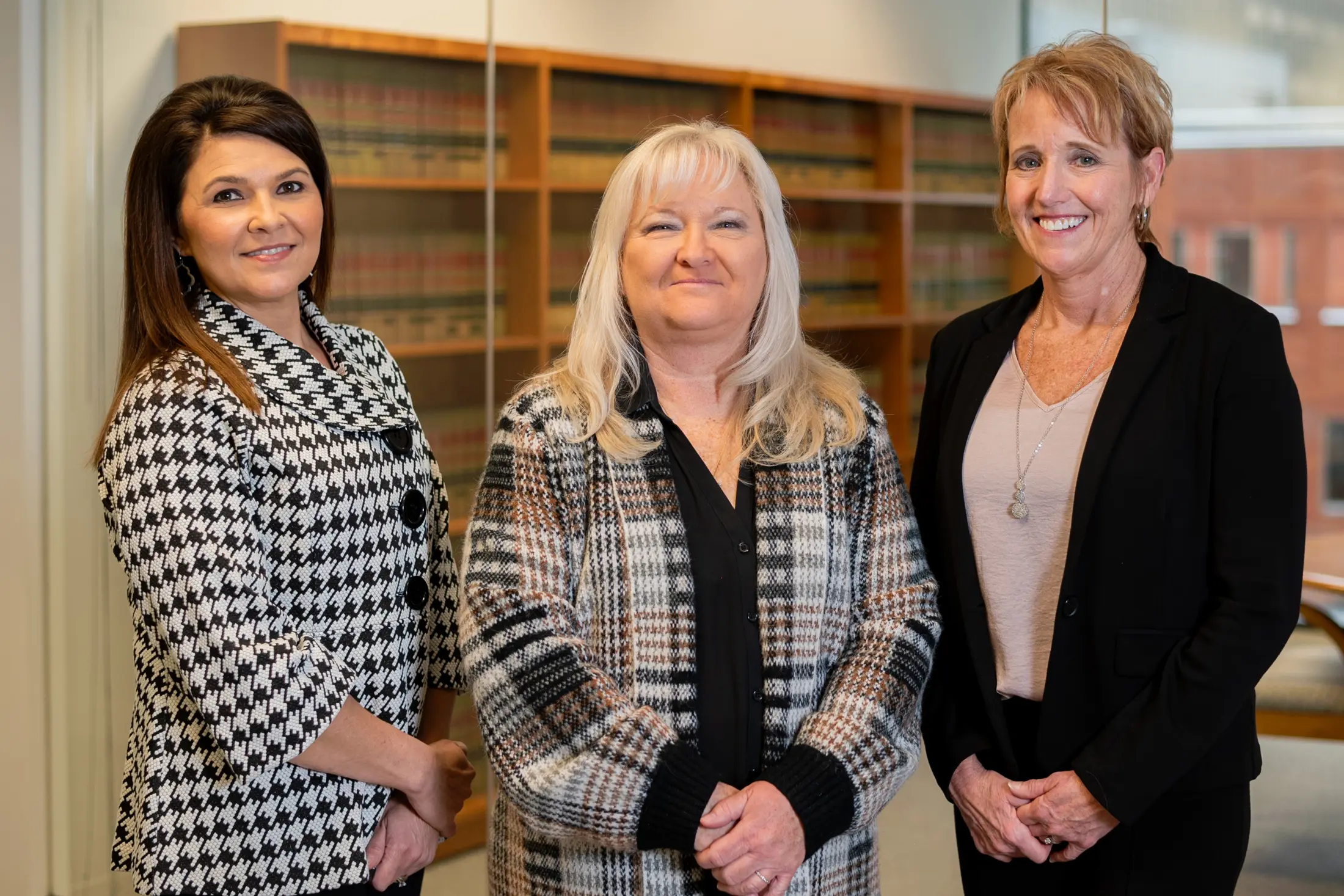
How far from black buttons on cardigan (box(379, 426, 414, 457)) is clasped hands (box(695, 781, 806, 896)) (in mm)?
659

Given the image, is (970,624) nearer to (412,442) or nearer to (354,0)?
(412,442)

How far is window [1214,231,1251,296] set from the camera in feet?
10.0

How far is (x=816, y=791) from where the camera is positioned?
178cm

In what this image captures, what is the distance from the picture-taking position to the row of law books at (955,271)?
11.6 feet

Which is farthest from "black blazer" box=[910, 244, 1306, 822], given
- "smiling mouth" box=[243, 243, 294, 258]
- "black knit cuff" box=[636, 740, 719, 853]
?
"smiling mouth" box=[243, 243, 294, 258]

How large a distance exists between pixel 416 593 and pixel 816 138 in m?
1.97

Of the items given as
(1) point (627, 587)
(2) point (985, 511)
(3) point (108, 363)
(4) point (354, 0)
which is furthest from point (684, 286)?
(3) point (108, 363)

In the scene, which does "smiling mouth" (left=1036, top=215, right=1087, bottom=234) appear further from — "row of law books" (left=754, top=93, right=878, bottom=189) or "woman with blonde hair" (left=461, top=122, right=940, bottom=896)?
"row of law books" (left=754, top=93, right=878, bottom=189)

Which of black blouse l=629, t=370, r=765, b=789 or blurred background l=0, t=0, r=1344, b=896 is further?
blurred background l=0, t=0, r=1344, b=896

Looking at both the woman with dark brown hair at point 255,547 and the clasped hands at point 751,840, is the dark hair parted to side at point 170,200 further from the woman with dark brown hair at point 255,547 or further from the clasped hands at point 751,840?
the clasped hands at point 751,840

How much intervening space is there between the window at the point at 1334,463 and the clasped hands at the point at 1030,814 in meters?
1.54

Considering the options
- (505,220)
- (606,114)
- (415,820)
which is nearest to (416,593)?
(415,820)

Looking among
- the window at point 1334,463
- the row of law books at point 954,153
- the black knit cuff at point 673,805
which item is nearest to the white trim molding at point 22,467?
the row of law books at point 954,153

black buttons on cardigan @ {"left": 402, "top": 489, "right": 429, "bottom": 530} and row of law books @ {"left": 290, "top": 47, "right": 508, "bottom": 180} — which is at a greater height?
row of law books @ {"left": 290, "top": 47, "right": 508, "bottom": 180}
